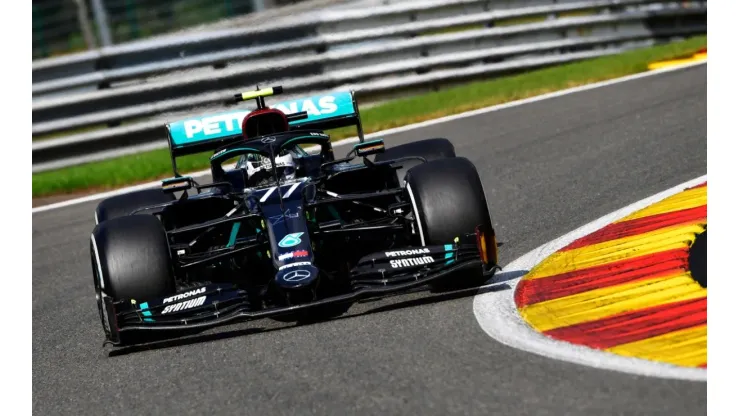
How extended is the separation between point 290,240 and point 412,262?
27.0 inches

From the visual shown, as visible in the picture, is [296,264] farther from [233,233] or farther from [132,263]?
[233,233]

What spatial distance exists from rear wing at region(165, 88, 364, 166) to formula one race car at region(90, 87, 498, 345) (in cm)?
41

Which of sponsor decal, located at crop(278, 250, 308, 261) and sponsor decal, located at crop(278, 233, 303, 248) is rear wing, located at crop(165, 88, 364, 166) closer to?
sponsor decal, located at crop(278, 233, 303, 248)

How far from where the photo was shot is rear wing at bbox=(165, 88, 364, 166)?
28.7 feet

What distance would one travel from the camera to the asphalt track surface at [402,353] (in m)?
4.73

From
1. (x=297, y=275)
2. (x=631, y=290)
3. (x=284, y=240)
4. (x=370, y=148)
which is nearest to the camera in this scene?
(x=631, y=290)

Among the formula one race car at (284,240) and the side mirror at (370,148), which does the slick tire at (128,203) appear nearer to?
the formula one race car at (284,240)

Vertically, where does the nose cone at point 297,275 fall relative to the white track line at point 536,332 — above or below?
above

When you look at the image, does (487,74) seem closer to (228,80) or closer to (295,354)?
(228,80)

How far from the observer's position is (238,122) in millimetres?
8766

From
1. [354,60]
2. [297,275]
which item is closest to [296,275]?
[297,275]

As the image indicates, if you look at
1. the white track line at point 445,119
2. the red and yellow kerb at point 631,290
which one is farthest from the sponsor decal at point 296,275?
the white track line at point 445,119

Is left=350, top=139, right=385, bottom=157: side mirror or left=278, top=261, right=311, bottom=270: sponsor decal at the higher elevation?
left=350, top=139, right=385, bottom=157: side mirror

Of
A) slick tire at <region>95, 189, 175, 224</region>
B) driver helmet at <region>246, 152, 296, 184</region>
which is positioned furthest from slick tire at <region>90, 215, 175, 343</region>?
slick tire at <region>95, 189, 175, 224</region>
